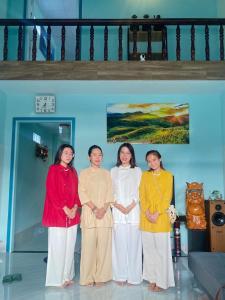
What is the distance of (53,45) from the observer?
7.52 m

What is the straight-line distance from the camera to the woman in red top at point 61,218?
264 centimetres

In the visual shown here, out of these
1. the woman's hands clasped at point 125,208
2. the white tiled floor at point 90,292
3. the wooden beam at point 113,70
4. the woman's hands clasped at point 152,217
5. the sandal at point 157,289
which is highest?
the wooden beam at point 113,70

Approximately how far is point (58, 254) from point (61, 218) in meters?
0.37

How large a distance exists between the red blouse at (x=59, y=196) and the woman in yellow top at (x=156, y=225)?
74cm

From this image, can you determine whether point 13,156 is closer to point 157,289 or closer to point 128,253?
point 128,253

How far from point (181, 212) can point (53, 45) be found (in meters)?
5.99

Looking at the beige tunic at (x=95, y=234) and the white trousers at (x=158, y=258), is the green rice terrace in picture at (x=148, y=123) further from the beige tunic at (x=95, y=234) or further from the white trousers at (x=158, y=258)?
the white trousers at (x=158, y=258)

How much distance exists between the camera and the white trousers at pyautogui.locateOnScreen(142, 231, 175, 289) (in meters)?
2.58

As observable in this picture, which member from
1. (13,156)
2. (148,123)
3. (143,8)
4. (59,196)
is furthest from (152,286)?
(143,8)

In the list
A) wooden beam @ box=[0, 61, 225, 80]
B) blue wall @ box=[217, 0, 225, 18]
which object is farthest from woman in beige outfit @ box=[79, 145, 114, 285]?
blue wall @ box=[217, 0, 225, 18]

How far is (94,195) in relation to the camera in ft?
8.91

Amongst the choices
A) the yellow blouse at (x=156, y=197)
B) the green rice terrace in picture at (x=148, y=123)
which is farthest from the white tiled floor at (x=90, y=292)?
the green rice terrace in picture at (x=148, y=123)

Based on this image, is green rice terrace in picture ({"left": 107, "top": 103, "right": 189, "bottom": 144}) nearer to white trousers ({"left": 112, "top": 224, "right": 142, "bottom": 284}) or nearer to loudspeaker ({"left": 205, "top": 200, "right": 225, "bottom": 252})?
loudspeaker ({"left": 205, "top": 200, "right": 225, "bottom": 252})

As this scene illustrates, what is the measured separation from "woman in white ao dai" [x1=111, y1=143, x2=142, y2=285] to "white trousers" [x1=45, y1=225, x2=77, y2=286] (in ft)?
1.64
